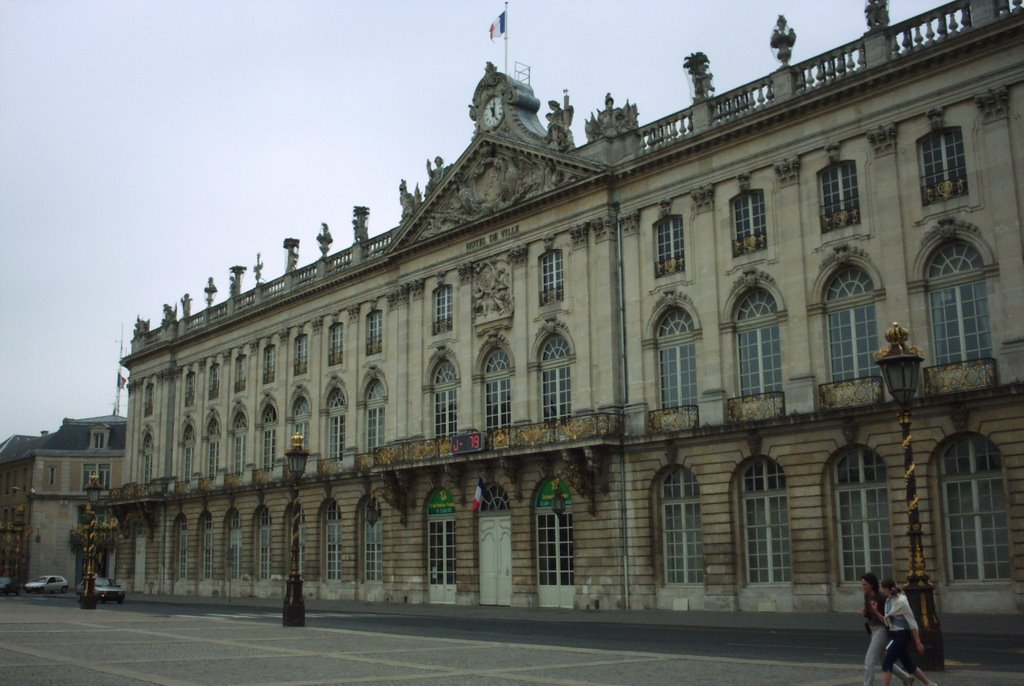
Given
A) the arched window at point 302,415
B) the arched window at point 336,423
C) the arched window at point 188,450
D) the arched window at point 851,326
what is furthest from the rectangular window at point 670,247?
the arched window at point 188,450

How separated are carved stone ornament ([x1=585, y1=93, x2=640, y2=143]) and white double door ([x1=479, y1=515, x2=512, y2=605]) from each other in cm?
1391

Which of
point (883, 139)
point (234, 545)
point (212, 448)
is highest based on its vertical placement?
point (883, 139)

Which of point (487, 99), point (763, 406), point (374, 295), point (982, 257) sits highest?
point (487, 99)

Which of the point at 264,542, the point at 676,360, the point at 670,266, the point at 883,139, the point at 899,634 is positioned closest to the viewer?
the point at 899,634

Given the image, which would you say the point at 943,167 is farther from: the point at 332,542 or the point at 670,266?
the point at 332,542

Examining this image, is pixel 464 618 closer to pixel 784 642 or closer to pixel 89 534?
pixel 784 642

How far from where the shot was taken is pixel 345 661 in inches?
680

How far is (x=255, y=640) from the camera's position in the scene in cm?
2217

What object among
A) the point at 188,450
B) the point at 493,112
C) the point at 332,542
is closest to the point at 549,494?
the point at 493,112

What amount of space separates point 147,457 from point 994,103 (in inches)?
2192

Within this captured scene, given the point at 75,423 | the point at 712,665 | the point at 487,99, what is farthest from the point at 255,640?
the point at 75,423

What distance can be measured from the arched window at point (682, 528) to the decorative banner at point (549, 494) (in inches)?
147

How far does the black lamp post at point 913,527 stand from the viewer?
51.4 ft

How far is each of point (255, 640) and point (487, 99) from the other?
88.9 ft
